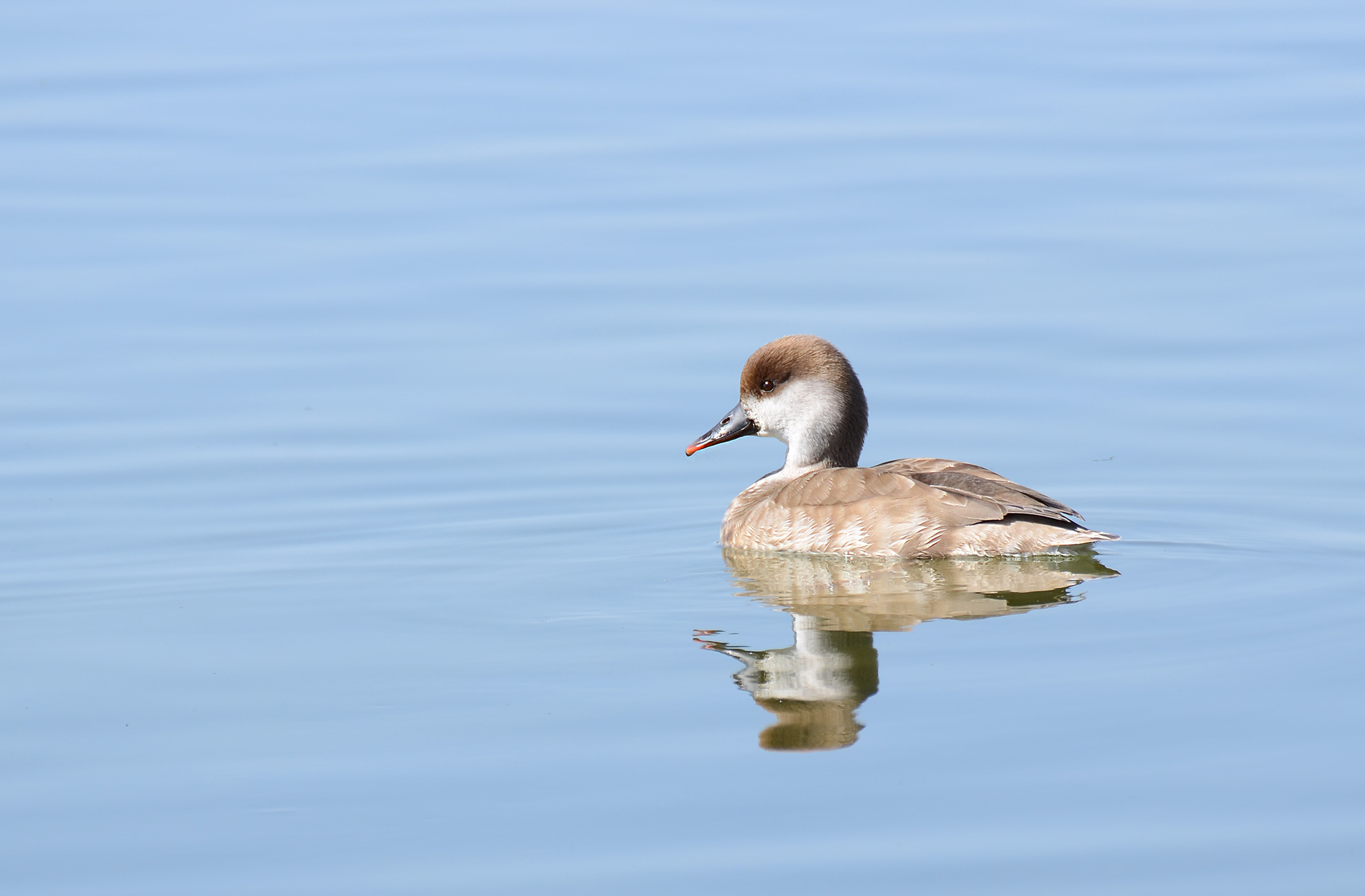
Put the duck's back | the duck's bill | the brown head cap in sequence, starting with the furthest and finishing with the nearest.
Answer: the duck's bill < the brown head cap < the duck's back

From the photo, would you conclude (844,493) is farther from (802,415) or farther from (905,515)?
(802,415)

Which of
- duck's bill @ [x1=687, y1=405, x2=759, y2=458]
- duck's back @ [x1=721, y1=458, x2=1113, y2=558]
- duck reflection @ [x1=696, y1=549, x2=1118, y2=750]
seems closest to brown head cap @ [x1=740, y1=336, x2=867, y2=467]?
duck's bill @ [x1=687, y1=405, x2=759, y2=458]

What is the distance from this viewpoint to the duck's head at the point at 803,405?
32.2 feet

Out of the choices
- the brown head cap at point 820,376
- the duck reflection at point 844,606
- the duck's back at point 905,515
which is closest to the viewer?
the duck reflection at point 844,606

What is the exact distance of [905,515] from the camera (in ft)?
29.1

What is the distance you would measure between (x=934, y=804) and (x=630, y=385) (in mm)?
5782

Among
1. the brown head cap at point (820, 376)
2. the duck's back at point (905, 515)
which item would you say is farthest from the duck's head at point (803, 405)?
the duck's back at point (905, 515)

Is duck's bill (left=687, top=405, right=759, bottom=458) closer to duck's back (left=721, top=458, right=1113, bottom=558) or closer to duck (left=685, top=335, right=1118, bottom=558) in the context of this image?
duck (left=685, top=335, right=1118, bottom=558)

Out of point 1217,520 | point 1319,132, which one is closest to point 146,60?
point 1319,132

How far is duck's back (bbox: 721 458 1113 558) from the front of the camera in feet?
28.4

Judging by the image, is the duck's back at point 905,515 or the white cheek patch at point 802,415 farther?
the white cheek patch at point 802,415

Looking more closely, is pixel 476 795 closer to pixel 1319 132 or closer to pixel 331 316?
pixel 331 316

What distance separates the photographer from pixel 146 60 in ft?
61.7

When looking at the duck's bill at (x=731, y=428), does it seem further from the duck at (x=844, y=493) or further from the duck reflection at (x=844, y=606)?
the duck reflection at (x=844, y=606)
